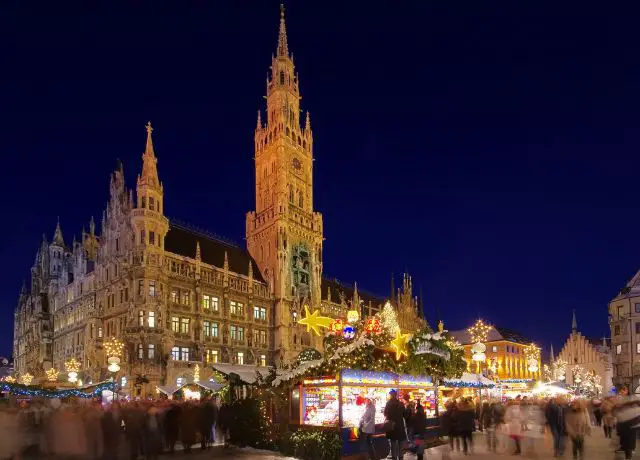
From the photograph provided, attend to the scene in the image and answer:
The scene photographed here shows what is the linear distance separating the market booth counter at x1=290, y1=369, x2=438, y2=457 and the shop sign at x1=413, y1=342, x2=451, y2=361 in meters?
2.27

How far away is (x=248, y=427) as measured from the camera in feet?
74.3

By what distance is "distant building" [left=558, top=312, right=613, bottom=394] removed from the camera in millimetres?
85312

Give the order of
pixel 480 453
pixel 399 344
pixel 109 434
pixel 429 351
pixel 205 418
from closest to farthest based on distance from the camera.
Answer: pixel 109 434 < pixel 480 453 < pixel 399 344 < pixel 205 418 < pixel 429 351

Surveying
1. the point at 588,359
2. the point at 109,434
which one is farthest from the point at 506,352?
the point at 109,434

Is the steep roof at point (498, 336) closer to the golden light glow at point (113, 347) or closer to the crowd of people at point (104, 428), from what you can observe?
the golden light glow at point (113, 347)

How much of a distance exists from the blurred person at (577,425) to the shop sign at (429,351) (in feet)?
22.0

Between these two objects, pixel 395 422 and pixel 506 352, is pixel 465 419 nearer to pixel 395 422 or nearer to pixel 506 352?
pixel 395 422

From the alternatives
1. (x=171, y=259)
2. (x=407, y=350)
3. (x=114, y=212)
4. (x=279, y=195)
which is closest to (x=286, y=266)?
(x=279, y=195)

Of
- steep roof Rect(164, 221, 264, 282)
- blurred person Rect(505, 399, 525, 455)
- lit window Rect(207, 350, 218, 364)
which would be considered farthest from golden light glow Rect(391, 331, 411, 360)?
steep roof Rect(164, 221, 264, 282)

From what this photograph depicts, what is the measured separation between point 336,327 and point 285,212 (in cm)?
5109

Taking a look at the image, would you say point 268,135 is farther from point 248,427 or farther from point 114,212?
point 248,427

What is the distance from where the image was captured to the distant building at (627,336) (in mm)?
69250

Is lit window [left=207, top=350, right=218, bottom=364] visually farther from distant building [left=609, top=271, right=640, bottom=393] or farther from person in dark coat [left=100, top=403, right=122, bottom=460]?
distant building [left=609, top=271, right=640, bottom=393]

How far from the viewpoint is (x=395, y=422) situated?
661 inches
